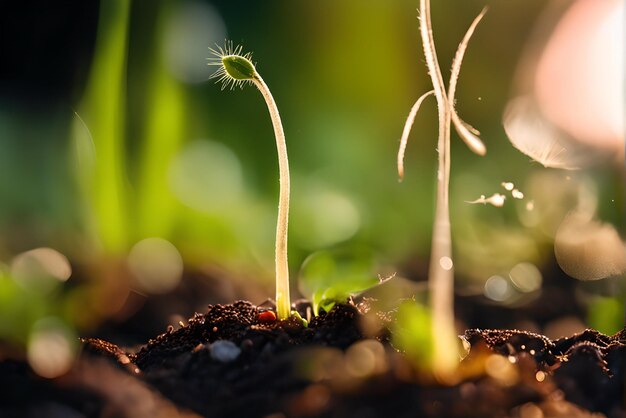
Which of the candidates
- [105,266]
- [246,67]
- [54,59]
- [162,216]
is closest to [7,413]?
[246,67]

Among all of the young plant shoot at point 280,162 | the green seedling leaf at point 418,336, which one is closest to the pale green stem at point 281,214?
the young plant shoot at point 280,162

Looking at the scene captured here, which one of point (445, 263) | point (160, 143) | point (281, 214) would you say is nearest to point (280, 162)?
point (281, 214)

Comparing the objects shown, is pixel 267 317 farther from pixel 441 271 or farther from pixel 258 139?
pixel 258 139

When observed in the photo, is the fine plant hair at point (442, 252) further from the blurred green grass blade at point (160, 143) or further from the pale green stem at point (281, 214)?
the blurred green grass blade at point (160, 143)

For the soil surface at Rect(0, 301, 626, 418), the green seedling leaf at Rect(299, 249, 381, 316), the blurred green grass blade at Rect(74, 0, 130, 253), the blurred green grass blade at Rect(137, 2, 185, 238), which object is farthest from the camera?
the blurred green grass blade at Rect(137, 2, 185, 238)

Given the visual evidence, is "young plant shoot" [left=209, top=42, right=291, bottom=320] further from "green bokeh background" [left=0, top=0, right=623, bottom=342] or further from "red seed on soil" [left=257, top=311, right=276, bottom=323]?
"green bokeh background" [left=0, top=0, right=623, bottom=342]

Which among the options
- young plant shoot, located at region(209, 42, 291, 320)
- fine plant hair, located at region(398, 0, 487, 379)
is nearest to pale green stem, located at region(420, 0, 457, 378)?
fine plant hair, located at region(398, 0, 487, 379)

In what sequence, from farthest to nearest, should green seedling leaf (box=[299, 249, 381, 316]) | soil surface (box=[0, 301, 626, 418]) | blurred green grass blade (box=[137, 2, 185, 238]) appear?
blurred green grass blade (box=[137, 2, 185, 238]) → green seedling leaf (box=[299, 249, 381, 316]) → soil surface (box=[0, 301, 626, 418])

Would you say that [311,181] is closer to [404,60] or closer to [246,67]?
[404,60]
